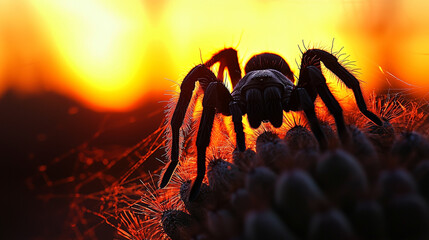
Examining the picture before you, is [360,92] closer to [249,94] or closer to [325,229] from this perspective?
Answer: [249,94]

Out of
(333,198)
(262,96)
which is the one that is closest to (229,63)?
(262,96)

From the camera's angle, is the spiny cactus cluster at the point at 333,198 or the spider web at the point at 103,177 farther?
the spider web at the point at 103,177

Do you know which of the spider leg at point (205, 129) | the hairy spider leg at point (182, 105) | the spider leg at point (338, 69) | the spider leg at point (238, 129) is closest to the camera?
the spider leg at point (205, 129)

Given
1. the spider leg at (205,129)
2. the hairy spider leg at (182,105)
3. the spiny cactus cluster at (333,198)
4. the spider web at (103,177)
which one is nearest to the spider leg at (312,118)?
the spiny cactus cluster at (333,198)

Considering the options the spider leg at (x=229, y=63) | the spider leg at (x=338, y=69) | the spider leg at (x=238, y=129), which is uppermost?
the spider leg at (x=229, y=63)

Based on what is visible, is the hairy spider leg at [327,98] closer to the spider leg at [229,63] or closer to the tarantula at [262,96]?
the tarantula at [262,96]

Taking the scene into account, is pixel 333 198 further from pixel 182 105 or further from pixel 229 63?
pixel 229 63

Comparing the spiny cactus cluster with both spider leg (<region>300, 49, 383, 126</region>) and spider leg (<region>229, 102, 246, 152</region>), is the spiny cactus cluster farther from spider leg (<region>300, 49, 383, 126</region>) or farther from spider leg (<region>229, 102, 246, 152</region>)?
spider leg (<region>300, 49, 383, 126</region>)

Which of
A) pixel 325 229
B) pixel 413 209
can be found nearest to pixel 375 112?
pixel 413 209
